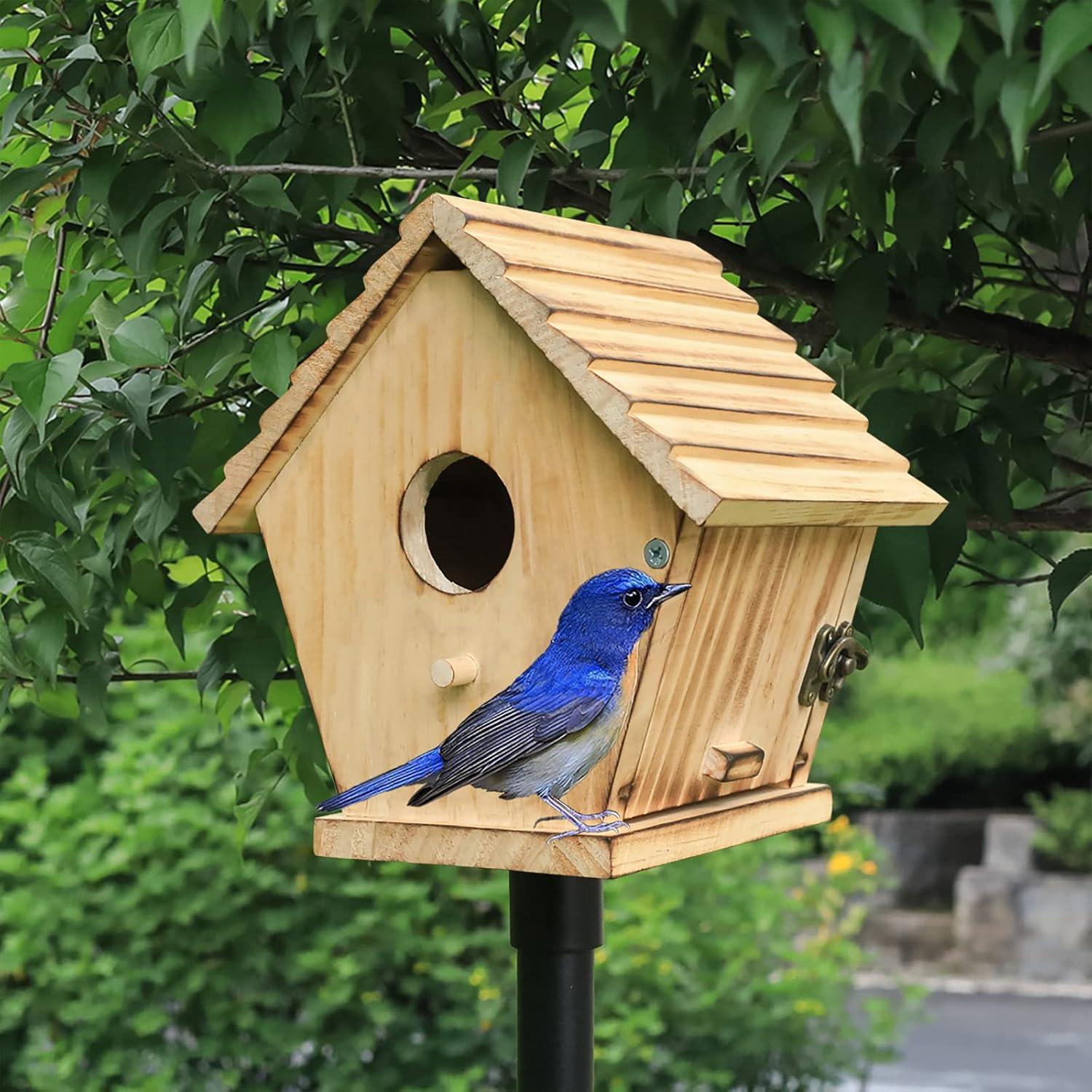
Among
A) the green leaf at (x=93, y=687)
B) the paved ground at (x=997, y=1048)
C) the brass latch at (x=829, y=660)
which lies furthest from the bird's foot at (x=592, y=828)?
the paved ground at (x=997, y=1048)

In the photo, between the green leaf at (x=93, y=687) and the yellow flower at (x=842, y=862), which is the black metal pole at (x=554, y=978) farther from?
the yellow flower at (x=842, y=862)

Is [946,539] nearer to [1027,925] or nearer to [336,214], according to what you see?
[336,214]

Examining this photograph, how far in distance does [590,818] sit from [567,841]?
0.03 m

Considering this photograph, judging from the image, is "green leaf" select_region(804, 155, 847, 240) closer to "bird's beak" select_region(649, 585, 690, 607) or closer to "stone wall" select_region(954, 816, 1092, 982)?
"bird's beak" select_region(649, 585, 690, 607)

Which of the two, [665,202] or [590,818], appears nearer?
[590,818]

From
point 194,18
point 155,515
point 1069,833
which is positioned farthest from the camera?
point 1069,833

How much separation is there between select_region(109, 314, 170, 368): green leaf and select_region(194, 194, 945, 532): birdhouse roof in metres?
0.13

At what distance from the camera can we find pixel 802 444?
1.57m

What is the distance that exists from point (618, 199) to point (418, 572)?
449mm

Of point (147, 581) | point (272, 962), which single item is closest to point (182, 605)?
point (147, 581)

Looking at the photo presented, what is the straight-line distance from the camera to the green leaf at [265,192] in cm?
166

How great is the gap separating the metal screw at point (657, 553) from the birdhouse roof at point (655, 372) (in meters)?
0.08

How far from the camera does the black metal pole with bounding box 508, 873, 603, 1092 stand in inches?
71.9

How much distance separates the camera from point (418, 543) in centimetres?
164
